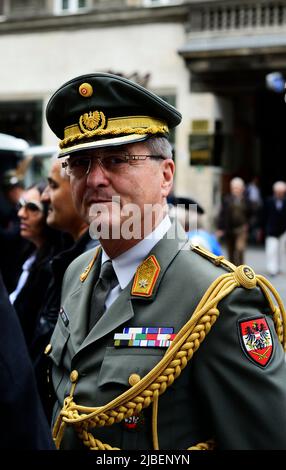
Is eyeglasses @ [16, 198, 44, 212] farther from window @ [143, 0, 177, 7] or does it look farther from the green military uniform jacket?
window @ [143, 0, 177, 7]

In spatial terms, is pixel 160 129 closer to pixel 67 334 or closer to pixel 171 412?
pixel 67 334

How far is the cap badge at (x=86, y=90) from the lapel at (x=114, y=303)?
0.52m

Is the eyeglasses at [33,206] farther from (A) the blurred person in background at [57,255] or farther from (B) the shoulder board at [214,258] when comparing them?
(B) the shoulder board at [214,258]

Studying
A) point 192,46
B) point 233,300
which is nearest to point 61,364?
point 233,300

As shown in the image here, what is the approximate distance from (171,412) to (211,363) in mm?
185

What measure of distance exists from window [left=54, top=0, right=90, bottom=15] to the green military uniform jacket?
15.9 metres

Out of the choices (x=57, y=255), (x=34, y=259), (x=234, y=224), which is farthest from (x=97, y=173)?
(x=234, y=224)

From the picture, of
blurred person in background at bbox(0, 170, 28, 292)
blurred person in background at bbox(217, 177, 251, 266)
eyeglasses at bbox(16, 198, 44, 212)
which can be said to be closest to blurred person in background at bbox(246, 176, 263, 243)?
blurred person in background at bbox(217, 177, 251, 266)

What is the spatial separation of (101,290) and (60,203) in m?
1.21

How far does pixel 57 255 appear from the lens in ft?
10.3

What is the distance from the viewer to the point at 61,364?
217cm

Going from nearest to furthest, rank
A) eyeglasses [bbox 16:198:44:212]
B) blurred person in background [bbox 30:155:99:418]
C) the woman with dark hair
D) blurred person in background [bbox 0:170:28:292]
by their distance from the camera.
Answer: blurred person in background [bbox 30:155:99:418] < the woman with dark hair < eyeglasses [bbox 16:198:44:212] < blurred person in background [bbox 0:170:28:292]

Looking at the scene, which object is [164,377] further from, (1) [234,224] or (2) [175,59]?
(2) [175,59]

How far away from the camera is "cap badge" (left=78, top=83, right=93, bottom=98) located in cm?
209
